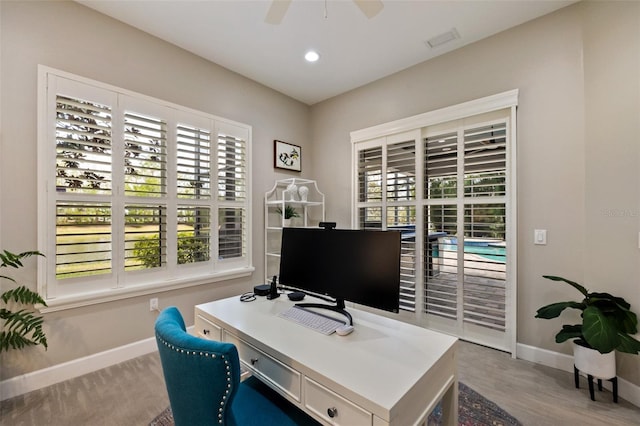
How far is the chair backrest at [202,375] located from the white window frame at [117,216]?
1913 millimetres

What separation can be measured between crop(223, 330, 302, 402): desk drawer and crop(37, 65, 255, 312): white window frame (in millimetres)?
1635

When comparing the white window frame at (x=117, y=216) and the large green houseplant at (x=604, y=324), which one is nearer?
the large green houseplant at (x=604, y=324)

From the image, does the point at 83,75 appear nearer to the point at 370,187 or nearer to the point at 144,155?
the point at 144,155

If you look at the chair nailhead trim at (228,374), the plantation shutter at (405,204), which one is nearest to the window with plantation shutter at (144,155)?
the chair nailhead trim at (228,374)

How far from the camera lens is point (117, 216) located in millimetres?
2449

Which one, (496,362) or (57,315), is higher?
(57,315)

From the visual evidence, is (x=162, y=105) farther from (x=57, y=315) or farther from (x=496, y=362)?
(x=496, y=362)

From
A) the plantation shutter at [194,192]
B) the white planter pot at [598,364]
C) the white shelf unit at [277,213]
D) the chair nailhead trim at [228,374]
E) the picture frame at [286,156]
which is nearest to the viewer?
the chair nailhead trim at [228,374]

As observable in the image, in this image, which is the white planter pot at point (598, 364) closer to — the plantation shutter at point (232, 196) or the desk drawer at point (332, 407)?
the desk drawer at point (332, 407)

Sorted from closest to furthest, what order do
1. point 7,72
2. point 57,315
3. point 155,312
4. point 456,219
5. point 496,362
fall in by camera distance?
1. point 7,72
2. point 57,315
3. point 496,362
4. point 155,312
5. point 456,219

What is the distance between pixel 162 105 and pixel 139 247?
137 cm

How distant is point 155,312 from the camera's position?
A: 8.83 ft

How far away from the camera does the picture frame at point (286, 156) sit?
3.81m

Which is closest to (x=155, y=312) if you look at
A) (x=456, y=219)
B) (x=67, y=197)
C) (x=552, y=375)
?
(x=67, y=197)
